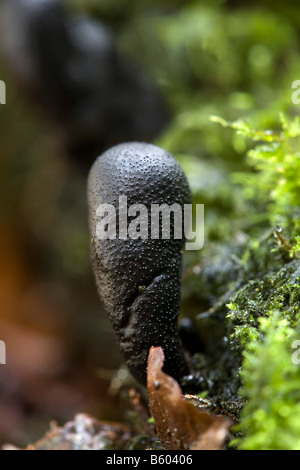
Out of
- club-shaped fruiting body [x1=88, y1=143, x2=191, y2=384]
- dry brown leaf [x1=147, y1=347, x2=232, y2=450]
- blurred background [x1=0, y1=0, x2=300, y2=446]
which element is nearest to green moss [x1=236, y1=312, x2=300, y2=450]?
dry brown leaf [x1=147, y1=347, x2=232, y2=450]

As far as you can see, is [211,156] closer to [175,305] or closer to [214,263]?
[214,263]

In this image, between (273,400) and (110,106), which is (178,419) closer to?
(273,400)

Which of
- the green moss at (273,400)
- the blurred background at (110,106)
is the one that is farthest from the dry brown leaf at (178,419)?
the blurred background at (110,106)

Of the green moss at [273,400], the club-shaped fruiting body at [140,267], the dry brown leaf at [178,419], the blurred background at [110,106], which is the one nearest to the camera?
the green moss at [273,400]

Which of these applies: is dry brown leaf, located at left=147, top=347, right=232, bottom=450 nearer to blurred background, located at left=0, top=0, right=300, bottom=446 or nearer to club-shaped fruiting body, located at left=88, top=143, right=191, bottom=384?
club-shaped fruiting body, located at left=88, top=143, right=191, bottom=384

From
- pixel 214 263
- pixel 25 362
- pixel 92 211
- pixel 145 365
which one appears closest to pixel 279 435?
pixel 145 365

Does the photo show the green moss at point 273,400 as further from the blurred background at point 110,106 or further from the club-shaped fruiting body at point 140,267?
the blurred background at point 110,106

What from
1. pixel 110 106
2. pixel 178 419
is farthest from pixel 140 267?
pixel 110 106

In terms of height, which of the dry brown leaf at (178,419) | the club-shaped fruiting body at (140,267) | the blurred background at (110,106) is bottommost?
the dry brown leaf at (178,419)
